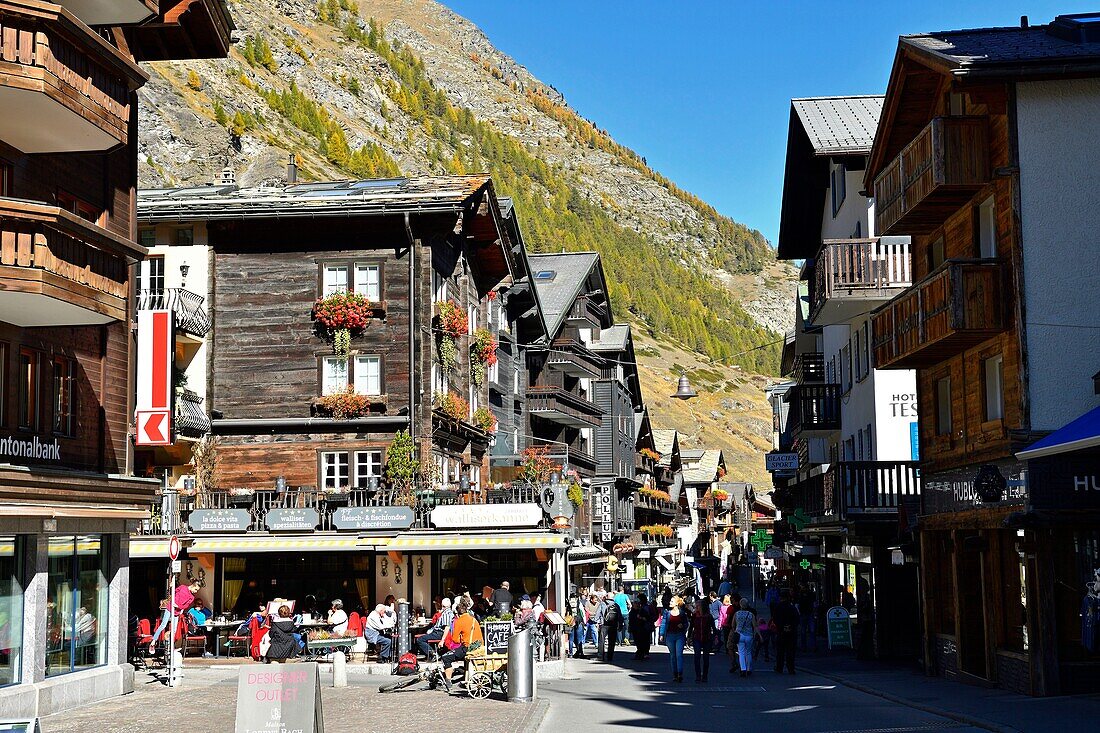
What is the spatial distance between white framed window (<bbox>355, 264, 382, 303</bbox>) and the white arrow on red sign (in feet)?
41.1

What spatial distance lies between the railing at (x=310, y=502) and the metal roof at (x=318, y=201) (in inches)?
293

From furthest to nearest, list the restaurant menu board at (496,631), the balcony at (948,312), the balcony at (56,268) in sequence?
the restaurant menu board at (496,631)
the balcony at (948,312)
the balcony at (56,268)

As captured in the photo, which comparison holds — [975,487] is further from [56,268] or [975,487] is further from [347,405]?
[347,405]

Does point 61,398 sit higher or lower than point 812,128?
lower

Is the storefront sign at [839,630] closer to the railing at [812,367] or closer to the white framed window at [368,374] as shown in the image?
the white framed window at [368,374]

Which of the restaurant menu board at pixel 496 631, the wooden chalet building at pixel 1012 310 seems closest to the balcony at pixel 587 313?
the restaurant menu board at pixel 496 631

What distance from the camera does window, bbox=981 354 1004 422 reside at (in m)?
23.1

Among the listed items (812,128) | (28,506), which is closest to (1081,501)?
(28,506)

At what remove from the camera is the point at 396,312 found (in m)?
36.5

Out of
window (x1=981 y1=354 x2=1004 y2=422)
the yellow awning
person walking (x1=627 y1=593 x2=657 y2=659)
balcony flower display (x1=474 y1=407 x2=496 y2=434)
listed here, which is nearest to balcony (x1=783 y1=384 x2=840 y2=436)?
balcony flower display (x1=474 y1=407 x2=496 y2=434)

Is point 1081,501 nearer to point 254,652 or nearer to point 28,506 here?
point 28,506

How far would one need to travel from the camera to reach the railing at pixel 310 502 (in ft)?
110

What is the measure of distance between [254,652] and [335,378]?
979 centimetres

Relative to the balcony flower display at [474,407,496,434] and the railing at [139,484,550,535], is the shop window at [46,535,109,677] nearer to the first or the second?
the railing at [139,484,550,535]
